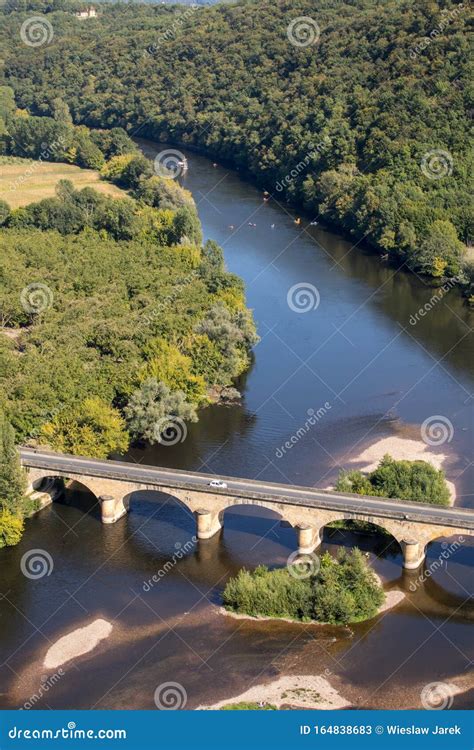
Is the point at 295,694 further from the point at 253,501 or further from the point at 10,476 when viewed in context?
the point at 10,476

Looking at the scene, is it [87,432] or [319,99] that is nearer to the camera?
[87,432]

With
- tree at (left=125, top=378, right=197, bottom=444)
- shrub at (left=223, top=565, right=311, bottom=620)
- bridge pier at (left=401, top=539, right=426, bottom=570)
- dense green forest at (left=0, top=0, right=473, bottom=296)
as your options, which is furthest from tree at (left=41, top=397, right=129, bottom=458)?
dense green forest at (left=0, top=0, right=473, bottom=296)

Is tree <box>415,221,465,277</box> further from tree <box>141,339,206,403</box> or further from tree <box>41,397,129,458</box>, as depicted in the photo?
tree <box>41,397,129,458</box>

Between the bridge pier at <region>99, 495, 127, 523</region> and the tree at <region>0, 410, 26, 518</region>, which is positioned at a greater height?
the bridge pier at <region>99, 495, 127, 523</region>

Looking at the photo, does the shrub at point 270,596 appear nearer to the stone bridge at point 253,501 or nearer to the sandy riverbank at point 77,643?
the stone bridge at point 253,501

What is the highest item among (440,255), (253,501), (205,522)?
(440,255)

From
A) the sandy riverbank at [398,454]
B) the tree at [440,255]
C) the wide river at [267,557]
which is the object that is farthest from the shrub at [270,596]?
the tree at [440,255]

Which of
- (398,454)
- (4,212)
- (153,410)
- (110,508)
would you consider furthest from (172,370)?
(4,212)

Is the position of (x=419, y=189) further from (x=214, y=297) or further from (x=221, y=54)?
(x=221, y=54)
